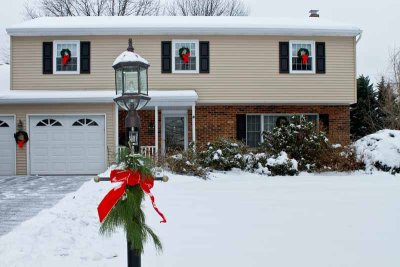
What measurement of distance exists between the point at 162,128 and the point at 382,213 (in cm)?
A: 1033

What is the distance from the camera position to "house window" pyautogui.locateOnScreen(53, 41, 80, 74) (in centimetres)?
1562

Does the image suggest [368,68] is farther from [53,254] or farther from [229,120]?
[53,254]

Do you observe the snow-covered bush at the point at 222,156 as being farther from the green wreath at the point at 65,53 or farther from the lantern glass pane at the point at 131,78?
the lantern glass pane at the point at 131,78

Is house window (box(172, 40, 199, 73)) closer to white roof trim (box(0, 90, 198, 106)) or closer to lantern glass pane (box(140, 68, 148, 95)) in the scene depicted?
white roof trim (box(0, 90, 198, 106))

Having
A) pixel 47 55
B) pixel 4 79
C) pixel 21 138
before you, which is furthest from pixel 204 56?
pixel 4 79

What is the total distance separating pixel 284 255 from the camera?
503cm

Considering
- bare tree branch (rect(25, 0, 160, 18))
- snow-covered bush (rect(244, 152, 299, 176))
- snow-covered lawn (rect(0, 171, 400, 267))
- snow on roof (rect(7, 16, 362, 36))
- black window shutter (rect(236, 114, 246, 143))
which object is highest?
bare tree branch (rect(25, 0, 160, 18))

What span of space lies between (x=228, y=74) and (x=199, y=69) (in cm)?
105

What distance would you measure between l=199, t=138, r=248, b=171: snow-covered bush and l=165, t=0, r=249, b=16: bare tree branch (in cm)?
2236

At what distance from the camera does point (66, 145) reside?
14602 mm

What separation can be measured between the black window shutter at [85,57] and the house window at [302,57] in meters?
7.20

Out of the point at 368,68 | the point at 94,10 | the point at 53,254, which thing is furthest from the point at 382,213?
the point at 368,68

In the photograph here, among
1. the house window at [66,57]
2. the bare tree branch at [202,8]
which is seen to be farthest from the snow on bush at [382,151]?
the bare tree branch at [202,8]

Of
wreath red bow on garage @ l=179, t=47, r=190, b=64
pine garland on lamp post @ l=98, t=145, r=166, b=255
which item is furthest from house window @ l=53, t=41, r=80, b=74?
pine garland on lamp post @ l=98, t=145, r=166, b=255
